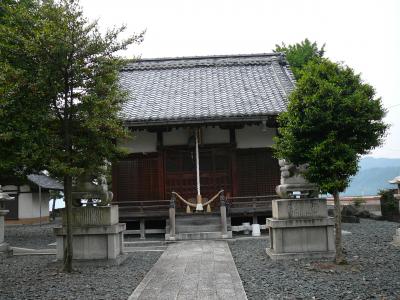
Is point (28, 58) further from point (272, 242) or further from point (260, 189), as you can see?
point (260, 189)

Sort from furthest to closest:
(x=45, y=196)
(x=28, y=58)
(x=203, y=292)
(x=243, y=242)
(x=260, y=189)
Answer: (x=45, y=196)
(x=260, y=189)
(x=243, y=242)
(x=28, y=58)
(x=203, y=292)

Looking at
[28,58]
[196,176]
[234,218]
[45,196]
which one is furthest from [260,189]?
[45,196]

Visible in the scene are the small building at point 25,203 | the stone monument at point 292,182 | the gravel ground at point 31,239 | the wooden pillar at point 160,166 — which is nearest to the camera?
the stone monument at point 292,182

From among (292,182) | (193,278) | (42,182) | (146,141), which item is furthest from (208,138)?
(42,182)

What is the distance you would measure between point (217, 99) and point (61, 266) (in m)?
10.3

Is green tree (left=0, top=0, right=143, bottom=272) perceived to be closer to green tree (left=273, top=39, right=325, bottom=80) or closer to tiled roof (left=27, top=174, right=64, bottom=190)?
green tree (left=273, top=39, right=325, bottom=80)

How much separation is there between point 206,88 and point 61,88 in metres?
11.0

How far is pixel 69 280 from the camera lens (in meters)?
7.77

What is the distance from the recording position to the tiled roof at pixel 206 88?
51.0ft

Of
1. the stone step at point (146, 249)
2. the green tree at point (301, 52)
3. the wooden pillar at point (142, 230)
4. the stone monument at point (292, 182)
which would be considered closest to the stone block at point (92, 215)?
the stone step at point (146, 249)

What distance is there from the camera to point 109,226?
9484 mm

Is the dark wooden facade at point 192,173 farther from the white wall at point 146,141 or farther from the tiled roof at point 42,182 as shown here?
the tiled roof at point 42,182

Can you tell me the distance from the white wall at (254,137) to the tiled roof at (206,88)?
44.7 inches

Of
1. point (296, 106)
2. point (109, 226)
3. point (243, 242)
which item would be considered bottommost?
point (243, 242)
